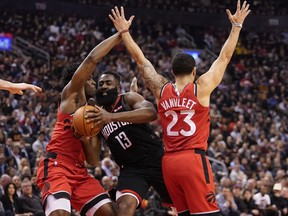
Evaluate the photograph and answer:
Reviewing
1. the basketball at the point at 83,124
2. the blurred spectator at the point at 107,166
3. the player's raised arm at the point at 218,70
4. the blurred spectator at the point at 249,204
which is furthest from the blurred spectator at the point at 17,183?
the player's raised arm at the point at 218,70

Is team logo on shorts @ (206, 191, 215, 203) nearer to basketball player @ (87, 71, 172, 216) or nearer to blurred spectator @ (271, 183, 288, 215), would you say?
basketball player @ (87, 71, 172, 216)

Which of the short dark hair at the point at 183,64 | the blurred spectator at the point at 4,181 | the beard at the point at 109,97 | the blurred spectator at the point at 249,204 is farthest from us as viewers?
the blurred spectator at the point at 249,204

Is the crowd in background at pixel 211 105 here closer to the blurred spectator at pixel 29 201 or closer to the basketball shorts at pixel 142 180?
the blurred spectator at pixel 29 201

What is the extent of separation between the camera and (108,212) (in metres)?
7.55

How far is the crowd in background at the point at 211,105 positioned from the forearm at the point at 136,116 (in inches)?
190

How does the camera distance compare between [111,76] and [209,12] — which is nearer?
[111,76]

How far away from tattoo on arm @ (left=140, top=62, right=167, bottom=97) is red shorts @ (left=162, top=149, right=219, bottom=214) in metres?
0.76

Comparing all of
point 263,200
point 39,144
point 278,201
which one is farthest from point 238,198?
point 39,144

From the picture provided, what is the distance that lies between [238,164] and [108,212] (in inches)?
432

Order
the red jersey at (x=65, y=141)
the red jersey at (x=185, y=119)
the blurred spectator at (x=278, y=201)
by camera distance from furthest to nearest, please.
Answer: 1. the blurred spectator at (x=278, y=201)
2. the red jersey at (x=65, y=141)
3. the red jersey at (x=185, y=119)

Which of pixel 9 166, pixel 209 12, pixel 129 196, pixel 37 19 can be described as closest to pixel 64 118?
pixel 129 196

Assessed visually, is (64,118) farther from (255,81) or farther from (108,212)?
(255,81)

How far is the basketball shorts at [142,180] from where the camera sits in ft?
25.6

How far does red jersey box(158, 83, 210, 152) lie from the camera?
6.88 metres
